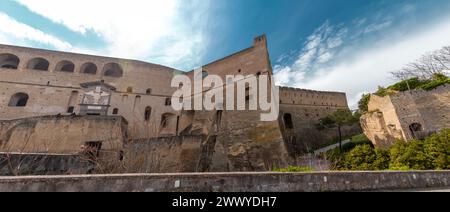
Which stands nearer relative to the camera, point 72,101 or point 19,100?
point 19,100

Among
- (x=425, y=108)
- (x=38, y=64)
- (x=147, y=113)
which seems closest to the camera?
(x=425, y=108)

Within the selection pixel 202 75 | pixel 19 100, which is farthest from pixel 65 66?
pixel 202 75

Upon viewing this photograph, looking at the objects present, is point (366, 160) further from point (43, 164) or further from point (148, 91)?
point (148, 91)

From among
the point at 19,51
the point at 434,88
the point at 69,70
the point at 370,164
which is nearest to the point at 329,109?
the point at 434,88

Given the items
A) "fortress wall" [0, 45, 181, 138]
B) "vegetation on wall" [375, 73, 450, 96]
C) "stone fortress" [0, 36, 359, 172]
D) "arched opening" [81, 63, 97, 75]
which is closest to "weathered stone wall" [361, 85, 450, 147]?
"vegetation on wall" [375, 73, 450, 96]

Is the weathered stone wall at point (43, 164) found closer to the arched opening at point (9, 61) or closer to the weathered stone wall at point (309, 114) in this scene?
the weathered stone wall at point (309, 114)

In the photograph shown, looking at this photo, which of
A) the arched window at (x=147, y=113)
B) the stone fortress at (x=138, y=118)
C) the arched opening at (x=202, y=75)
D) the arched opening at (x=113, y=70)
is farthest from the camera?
the arched opening at (x=113, y=70)

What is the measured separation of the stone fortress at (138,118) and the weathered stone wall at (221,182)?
5500 millimetres

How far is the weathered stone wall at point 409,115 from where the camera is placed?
11648mm

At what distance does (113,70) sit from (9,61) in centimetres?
1000

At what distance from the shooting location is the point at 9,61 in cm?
1973

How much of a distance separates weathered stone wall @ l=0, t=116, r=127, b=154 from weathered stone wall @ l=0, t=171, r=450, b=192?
964cm

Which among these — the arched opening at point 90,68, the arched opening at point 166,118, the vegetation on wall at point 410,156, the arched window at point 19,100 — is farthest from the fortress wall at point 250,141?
the arched window at point 19,100

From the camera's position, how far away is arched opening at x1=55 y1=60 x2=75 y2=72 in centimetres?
1975
